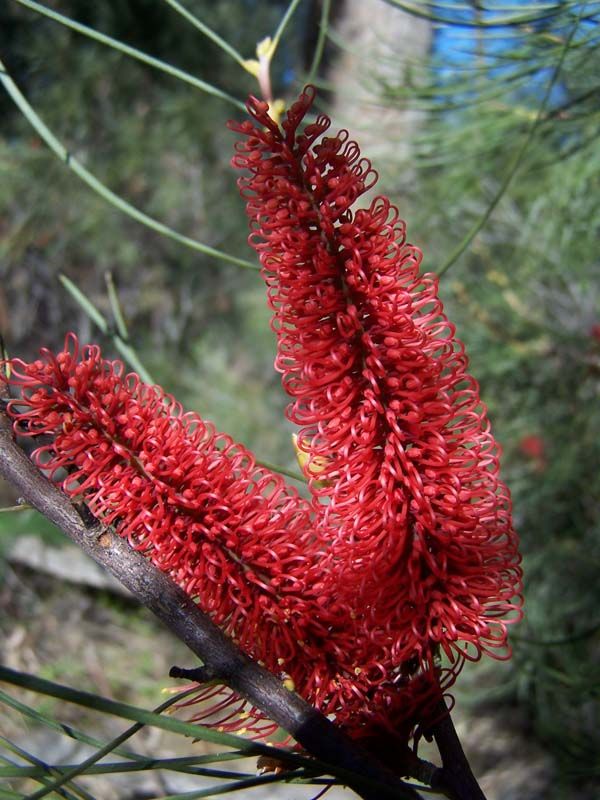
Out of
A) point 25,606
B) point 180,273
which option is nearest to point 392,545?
point 25,606

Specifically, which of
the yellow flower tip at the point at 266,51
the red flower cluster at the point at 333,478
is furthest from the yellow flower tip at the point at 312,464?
the yellow flower tip at the point at 266,51

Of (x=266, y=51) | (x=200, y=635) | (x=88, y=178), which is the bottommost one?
(x=200, y=635)

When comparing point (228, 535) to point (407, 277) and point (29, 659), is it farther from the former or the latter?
point (29, 659)

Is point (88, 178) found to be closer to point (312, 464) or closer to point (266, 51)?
point (266, 51)

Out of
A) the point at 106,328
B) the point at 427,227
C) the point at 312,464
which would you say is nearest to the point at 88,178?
the point at 106,328

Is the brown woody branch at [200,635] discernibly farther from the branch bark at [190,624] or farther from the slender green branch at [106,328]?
the slender green branch at [106,328]
